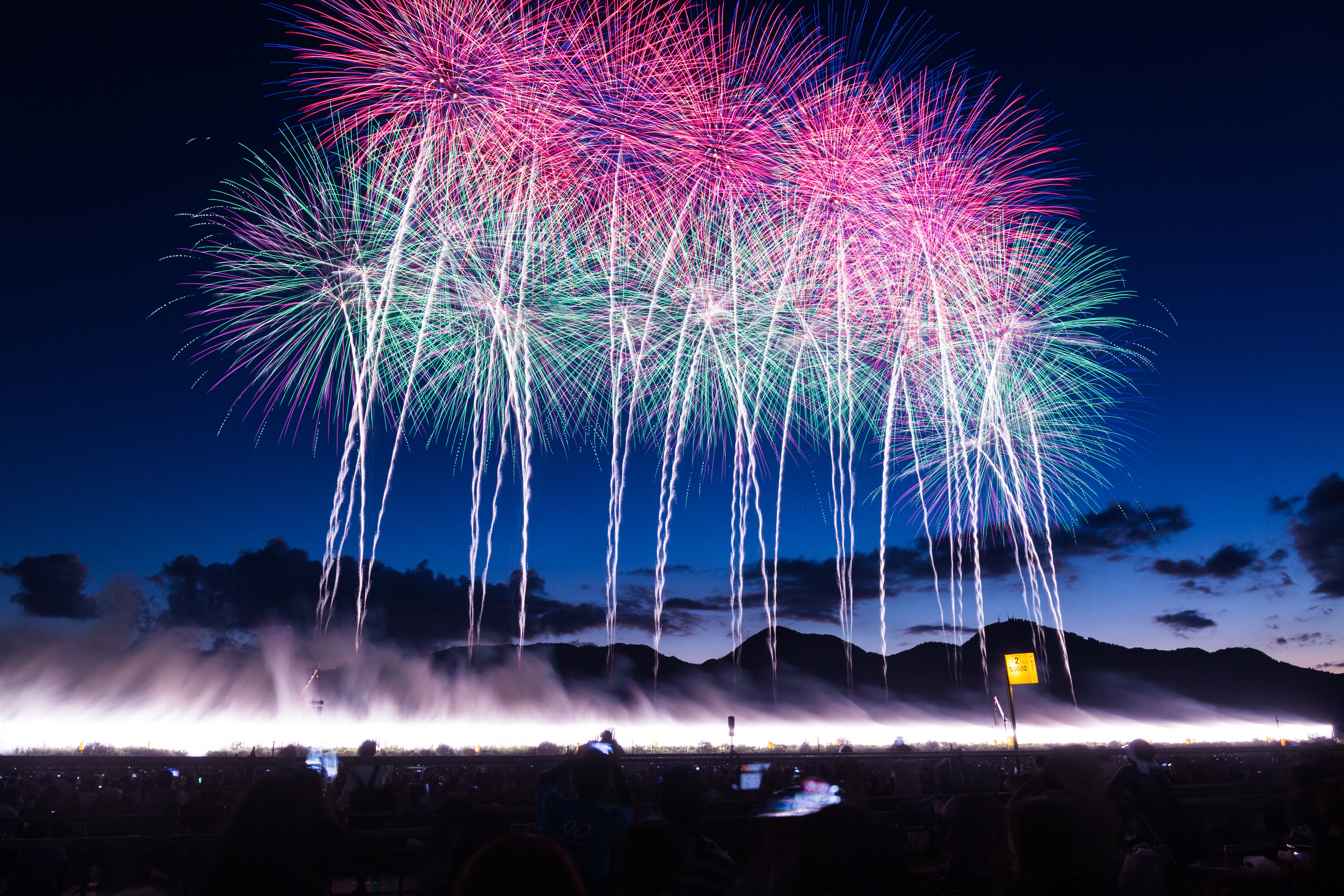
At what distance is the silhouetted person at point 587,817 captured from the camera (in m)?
4.55

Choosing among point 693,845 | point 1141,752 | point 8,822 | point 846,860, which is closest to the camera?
point 846,860

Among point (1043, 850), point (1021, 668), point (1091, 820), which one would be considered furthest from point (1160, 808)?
point (1021, 668)

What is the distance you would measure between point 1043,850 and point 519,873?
2444 millimetres

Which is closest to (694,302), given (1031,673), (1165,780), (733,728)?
(733,728)

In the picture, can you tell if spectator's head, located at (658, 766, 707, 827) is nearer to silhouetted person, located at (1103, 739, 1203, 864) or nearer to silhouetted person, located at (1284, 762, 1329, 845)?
silhouetted person, located at (1103, 739, 1203, 864)

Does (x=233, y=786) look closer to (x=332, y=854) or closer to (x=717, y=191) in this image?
(x=332, y=854)

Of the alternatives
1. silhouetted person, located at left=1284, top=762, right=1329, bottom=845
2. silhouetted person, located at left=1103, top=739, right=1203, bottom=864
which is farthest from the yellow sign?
silhouetted person, located at left=1103, top=739, right=1203, bottom=864

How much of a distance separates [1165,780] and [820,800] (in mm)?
2932

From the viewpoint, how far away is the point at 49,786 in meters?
10.8

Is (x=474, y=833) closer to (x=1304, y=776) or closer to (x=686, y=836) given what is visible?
(x=686, y=836)

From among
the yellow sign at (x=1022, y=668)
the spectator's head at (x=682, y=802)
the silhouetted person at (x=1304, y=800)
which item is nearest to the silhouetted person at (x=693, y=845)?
the spectator's head at (x=682, y=802)

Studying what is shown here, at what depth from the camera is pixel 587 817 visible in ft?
15.0

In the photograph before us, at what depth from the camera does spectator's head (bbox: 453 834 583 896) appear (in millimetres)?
1948

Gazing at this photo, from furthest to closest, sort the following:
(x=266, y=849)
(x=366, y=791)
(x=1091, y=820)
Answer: (x=366, y=791)
(x=1091, y=820)
(x=266, y=849)
